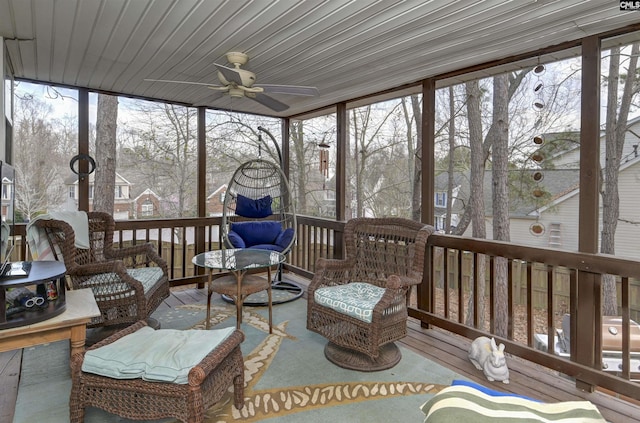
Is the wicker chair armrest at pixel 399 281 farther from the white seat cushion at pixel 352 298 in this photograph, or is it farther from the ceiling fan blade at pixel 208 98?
the ceiling fan blade at pixel 208 98

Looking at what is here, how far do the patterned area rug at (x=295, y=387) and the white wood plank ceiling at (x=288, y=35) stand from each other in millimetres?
2469

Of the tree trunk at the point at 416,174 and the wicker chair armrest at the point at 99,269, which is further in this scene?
the tree trunk at the point at 416,174

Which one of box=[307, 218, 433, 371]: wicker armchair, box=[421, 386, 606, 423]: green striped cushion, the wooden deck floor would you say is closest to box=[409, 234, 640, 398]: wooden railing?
the wooden deck floor

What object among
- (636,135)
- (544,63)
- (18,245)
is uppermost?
(544,63)

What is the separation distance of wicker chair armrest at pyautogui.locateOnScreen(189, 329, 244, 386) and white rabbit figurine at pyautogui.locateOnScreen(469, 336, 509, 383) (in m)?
1.80

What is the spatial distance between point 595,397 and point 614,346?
0.52 metres

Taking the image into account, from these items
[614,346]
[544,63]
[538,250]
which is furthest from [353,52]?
[614,346]

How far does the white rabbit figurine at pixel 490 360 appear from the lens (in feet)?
8.54

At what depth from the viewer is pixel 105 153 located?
564cm

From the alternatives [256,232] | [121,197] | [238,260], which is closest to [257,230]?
[256,232]

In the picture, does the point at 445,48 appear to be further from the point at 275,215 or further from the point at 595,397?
the point at 275,215

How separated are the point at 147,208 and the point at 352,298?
4460 millimetres

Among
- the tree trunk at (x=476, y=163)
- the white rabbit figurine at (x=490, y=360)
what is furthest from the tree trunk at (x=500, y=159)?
the white rabbit figurine at (x=490, y=360)

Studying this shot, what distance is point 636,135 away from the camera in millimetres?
3523
